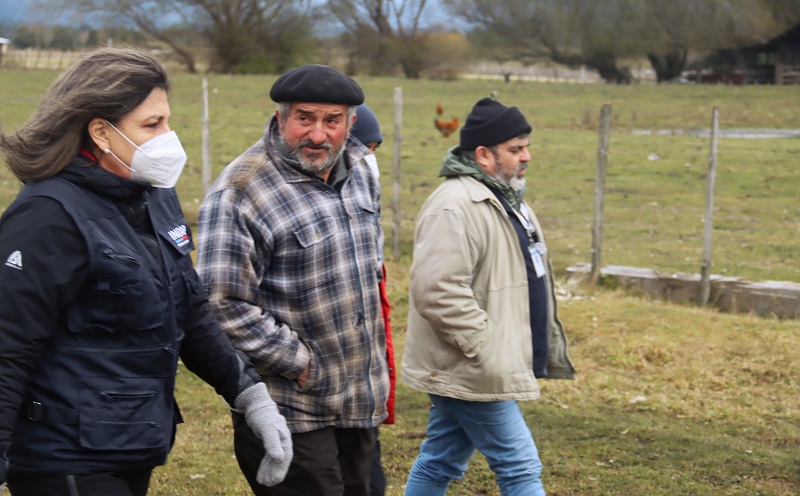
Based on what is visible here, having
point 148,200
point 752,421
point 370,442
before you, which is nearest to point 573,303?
point 752,421

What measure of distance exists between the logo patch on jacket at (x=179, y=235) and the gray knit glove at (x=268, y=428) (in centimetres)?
51

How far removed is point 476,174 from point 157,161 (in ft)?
5.69

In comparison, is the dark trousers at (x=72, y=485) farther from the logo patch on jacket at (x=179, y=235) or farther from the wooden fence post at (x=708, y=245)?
the wooden fence post at (x=708, y=245)

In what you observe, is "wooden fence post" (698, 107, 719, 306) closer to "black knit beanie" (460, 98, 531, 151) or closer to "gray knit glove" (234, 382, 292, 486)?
"black knit beanie" (460, 98, 531, 151)

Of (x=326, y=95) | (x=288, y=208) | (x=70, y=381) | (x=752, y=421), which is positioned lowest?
(x=752, y=421)

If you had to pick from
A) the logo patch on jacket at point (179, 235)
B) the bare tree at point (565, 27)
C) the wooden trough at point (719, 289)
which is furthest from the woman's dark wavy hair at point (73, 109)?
the bare tree at point (565, 27)

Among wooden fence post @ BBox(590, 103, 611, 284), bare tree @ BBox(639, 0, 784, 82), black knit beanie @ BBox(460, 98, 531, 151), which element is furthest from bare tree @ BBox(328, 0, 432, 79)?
black knit beanie @ BBox(460, 98, 531, 151)

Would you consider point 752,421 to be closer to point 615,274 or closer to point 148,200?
point 615,274

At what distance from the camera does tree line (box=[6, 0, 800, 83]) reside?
45.3 meters

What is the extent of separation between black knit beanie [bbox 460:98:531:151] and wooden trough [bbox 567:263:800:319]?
5.11 meters

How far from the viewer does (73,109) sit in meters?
2.54

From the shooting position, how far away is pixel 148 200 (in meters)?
2.70

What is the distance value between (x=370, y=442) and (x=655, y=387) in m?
3.52

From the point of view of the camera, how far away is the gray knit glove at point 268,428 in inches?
116
